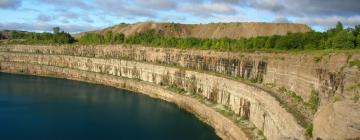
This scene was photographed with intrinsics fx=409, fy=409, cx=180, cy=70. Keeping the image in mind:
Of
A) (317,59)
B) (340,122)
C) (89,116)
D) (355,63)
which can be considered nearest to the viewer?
(340,122)

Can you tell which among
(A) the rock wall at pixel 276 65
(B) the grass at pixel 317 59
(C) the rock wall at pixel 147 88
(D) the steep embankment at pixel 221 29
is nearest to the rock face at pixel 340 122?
(A) the rock wall at pixel 276 65

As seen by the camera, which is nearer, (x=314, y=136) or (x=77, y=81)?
(x=314, y=136)

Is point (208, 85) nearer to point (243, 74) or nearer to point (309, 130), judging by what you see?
point (243, 74)

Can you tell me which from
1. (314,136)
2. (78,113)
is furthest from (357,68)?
(78,113)

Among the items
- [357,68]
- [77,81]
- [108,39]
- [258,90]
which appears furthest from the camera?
[108,39]

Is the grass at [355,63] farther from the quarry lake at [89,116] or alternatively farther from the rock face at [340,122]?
the quarry lake at [89,116]

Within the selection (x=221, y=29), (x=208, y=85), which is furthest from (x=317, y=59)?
(x=221, y=29)

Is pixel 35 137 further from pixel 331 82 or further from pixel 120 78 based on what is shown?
pixel 120 78
